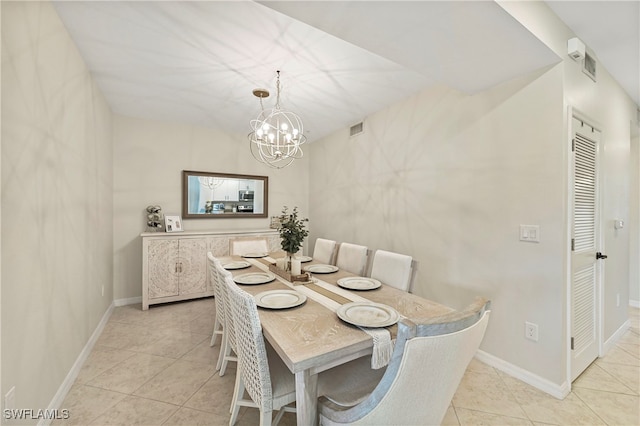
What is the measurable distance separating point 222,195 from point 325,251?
7.19 ft

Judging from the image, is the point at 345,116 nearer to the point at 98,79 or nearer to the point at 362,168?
the point at 362,168

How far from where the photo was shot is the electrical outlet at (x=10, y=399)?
125cm

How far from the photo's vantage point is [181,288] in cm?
372

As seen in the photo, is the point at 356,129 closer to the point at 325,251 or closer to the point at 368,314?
the point at 325,251

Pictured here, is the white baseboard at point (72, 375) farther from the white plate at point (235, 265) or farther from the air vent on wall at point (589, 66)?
the air vent on wall at point (589, 66)

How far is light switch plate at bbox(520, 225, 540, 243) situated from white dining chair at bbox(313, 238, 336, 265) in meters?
1.67

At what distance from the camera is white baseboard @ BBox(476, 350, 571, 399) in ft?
6.23

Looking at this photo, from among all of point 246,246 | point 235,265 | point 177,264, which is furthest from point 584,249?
point 177,264

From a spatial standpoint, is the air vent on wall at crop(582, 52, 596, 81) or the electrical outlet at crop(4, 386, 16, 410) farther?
the air vent on wall at crop(582, 52, 596, 81)

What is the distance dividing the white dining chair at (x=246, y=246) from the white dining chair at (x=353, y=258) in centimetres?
109

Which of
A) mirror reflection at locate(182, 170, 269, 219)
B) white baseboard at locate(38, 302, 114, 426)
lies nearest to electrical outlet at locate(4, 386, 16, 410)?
white baseboard at locate(38, 302, 114, 426)

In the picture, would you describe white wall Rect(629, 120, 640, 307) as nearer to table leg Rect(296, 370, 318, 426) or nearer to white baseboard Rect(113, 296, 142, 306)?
table leg Rect(296, 370, 318, 426)

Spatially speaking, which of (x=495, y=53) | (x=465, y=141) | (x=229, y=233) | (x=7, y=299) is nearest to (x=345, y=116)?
(x=465, y=141)

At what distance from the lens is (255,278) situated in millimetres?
2154
